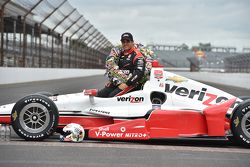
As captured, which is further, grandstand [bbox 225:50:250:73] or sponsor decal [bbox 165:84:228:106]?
grandstand [bbox 225:50:250:73]

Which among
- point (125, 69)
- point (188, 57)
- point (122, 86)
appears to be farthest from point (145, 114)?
point (188, 57)

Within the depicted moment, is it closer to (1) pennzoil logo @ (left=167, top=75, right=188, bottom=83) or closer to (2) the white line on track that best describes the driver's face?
(1) pennzoil logo @ (left=167, top=75, right=188, bottom=83)

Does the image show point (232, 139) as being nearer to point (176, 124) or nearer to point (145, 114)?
point (176, 124)

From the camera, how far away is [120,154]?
5.68 meters

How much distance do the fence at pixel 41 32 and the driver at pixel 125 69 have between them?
1581 cm

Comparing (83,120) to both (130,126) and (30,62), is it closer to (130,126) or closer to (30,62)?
(130,126)

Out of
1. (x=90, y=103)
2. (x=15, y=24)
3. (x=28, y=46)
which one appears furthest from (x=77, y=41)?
(x=90, y=103)

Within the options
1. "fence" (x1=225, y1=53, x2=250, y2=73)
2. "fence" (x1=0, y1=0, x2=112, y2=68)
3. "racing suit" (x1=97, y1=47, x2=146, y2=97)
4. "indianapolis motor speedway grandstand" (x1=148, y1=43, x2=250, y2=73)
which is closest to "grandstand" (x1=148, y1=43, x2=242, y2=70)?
"indianapolis motor speedway grandstand" (x1=148, y1=43, x2=250, y2=73)

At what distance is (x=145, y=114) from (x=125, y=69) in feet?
2.87

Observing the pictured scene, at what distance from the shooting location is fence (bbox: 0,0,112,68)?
2500 cm

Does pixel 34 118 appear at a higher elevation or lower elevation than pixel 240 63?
lower

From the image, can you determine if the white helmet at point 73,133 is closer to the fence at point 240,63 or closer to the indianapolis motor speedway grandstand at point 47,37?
the indianapolis motor speedway grandstand at point 47,37

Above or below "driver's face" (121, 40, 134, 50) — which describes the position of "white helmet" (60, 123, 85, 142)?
below

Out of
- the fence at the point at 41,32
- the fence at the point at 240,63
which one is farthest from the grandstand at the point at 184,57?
the fence at the point at 41,32
